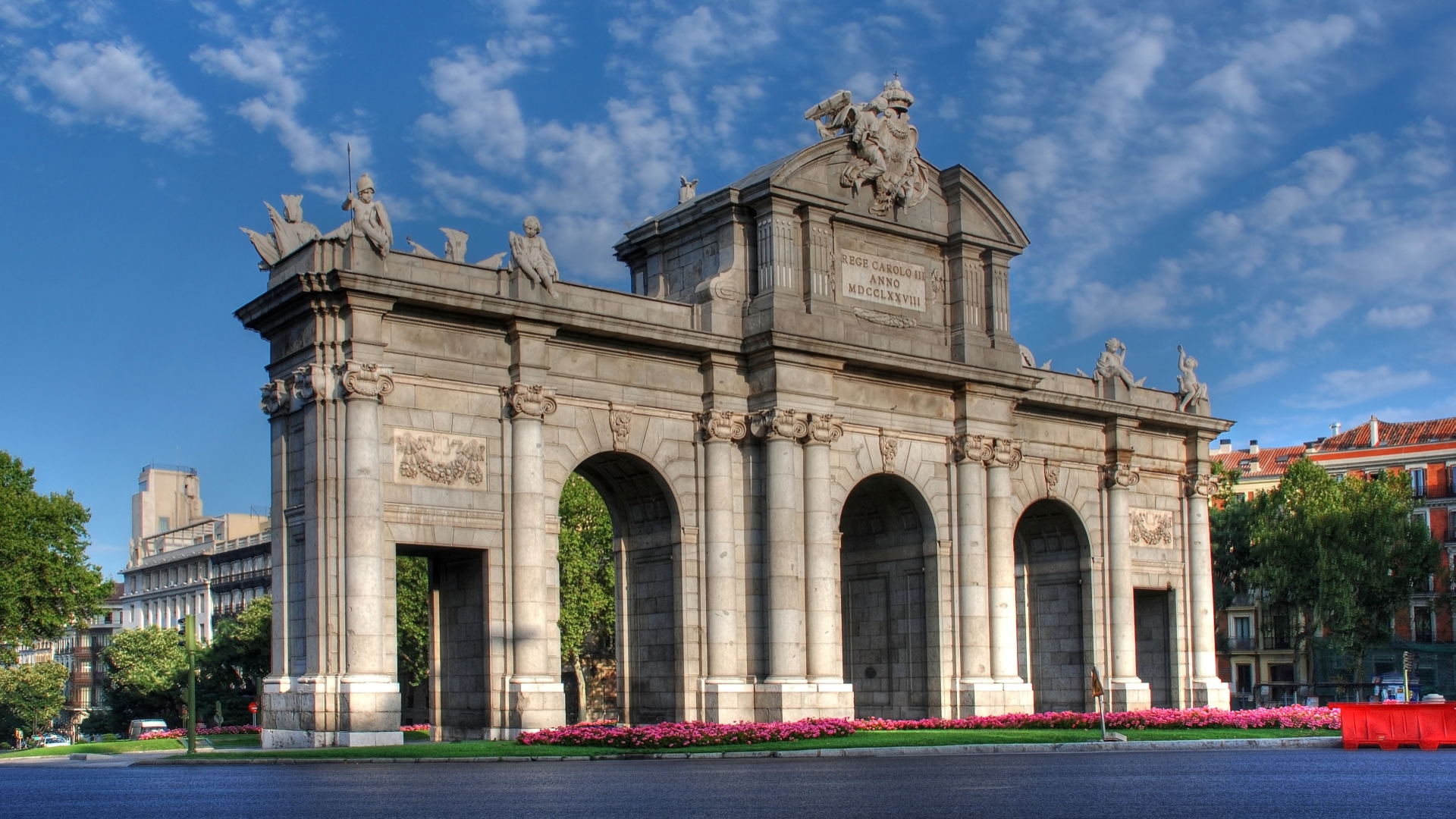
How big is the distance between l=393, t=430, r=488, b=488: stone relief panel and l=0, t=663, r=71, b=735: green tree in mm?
80486

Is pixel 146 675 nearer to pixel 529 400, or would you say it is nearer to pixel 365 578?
pixel 529 400

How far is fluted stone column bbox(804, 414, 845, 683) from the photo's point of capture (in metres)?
40.2

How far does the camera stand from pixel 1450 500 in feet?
285

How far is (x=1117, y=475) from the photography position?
165 feet

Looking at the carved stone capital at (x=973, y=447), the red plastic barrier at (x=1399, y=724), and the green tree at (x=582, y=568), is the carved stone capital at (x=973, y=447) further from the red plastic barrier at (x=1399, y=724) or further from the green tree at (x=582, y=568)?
the green tree at (x=582, y=568)

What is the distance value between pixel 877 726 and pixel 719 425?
26.8ft

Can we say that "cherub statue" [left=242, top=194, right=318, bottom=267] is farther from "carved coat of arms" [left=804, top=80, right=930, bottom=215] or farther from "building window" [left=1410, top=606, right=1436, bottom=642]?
"building window" [left=1410, top=606, right=1436, bottom=642]

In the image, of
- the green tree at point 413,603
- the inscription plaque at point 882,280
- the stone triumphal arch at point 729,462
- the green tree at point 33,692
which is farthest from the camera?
the green tree at point 33,692

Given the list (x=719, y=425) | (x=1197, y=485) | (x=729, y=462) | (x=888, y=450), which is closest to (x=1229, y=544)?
(x=1197, y=485)

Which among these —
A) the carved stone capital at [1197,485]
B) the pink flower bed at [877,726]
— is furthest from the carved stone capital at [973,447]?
the carved stone capital at [1197,485]

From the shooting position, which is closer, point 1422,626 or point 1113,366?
point 1113,366

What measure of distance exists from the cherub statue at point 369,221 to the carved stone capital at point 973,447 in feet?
55.1

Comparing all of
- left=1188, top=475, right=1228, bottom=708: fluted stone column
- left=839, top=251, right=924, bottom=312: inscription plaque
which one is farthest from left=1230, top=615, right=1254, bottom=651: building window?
left=839, top=251, right=924, bottom=312: inscription plaque

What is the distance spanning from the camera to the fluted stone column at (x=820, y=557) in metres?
40.2
